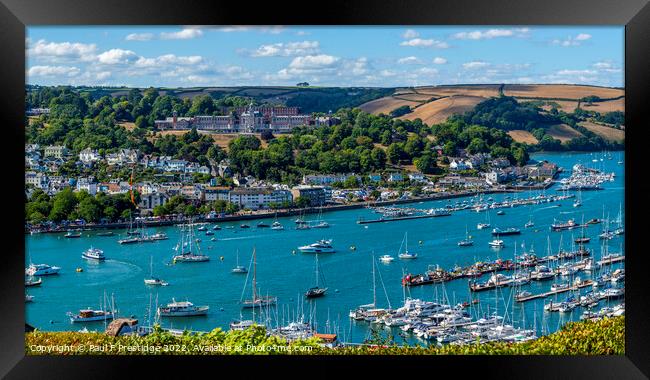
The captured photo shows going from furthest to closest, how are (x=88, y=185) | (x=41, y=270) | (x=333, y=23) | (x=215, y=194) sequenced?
1. (x=215, y=194)
2. (x=88, y=185)
3. (x=41, y=270)
4. (x=333, y=23)

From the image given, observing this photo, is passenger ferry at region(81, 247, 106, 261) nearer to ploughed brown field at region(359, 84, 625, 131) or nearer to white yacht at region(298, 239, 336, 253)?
white yacht at region(298, 239, 336, 253)

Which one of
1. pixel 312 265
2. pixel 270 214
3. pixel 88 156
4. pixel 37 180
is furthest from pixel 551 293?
pixel 37 180

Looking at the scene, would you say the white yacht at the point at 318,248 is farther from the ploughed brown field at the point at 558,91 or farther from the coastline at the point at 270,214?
the ploughed brown field at the point at 558,91

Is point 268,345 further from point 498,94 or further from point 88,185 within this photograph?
point 498,94

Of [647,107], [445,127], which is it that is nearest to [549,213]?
[445,127]

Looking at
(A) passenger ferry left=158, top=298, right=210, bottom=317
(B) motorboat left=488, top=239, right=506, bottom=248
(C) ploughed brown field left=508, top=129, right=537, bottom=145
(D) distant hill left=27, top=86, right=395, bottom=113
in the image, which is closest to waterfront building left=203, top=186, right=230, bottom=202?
(D) distant hill left=27, top=86, right=395, bottom=113
